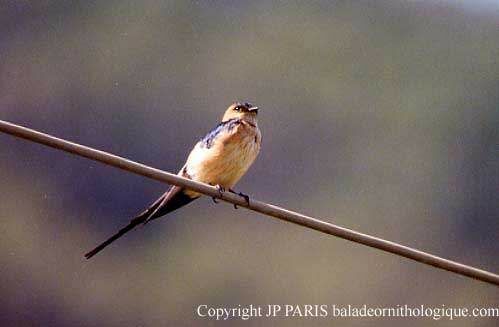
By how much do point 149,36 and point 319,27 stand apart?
10.2 ft

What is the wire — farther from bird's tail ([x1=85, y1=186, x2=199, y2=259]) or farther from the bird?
the bird

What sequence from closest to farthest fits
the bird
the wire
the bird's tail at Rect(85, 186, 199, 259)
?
the wire < the bird's tail at Rect(85, 186, 199, 259) < the bird

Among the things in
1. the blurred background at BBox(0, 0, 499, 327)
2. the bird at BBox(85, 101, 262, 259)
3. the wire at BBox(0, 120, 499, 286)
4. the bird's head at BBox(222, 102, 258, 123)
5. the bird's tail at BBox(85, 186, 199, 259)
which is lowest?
the wire at BBox(0, 120, 499, 286)

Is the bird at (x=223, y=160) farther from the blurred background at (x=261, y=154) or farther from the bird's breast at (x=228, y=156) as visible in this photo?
the blurred background at (x=261, y=154)

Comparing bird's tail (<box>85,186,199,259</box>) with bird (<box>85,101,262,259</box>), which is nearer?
bird's tail (<box>85,186,199,259</box>)

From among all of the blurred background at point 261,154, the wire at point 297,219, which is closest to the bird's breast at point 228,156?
the wire at point 297,219

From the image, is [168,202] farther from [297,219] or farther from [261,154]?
[261,154]

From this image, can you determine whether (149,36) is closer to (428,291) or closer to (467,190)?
(467,190)

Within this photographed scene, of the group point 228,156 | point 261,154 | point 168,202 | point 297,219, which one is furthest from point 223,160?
point 261,154

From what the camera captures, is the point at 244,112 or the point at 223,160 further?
the point at 244,112

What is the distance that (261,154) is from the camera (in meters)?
16.5

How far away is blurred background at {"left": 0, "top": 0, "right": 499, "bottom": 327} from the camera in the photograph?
15.3m

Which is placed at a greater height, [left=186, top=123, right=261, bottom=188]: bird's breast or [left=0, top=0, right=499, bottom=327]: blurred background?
[left=0, top=0, right=499, bottom=327]: blurred background

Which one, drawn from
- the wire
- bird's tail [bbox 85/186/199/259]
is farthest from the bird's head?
the wire
